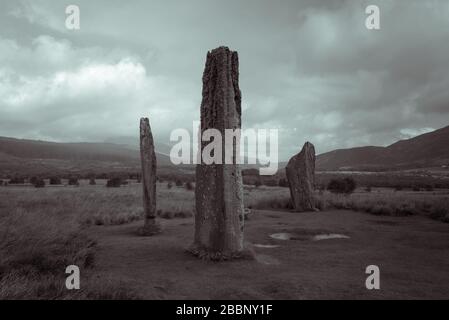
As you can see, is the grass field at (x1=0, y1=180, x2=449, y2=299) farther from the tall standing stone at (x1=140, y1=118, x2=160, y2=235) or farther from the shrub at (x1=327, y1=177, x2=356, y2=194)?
the shrub at (x1=327, y1=177, x2=356, y2=194)

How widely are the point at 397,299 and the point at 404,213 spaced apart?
1183 cm

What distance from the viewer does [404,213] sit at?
1606 centimetres

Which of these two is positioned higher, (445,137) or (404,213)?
(445,137)

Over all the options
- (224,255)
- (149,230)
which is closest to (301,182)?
(149,230)

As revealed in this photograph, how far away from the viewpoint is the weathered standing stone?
17.1m

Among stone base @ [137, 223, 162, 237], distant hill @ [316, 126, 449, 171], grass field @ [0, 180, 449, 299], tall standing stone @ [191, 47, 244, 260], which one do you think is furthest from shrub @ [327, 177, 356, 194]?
distant hill @ [316, 126, 449, 171]

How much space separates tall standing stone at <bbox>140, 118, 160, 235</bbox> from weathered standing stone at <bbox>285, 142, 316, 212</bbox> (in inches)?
314

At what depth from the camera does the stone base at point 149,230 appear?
37.3 feet

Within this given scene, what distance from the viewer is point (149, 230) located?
11.4 metres

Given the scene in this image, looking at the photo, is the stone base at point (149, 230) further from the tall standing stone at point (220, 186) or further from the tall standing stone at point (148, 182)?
the tall standing stone at point (220, 186)

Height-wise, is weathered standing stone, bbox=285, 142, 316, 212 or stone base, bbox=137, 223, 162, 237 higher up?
weathered standing stone, bbox=285, 142, 316, 212

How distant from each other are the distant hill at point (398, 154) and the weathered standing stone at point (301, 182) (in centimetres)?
12346
